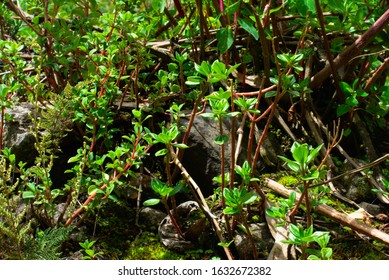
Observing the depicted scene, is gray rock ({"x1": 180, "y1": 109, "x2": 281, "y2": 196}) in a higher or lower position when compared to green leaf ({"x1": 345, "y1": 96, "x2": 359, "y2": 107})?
lower

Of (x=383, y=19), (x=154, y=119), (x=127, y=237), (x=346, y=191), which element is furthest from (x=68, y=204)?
(x=383, y=19)

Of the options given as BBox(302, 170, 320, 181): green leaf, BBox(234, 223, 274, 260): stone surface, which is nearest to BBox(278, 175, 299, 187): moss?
Answer: BBox(234, 223, 274, 260): stone surface

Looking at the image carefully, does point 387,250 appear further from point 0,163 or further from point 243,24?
point 0,163

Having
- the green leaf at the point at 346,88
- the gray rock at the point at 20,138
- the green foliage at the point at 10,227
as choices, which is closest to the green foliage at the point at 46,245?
the green foliage at the point at 10,227

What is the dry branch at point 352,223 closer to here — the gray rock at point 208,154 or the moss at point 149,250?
the gray rock at point 208,154

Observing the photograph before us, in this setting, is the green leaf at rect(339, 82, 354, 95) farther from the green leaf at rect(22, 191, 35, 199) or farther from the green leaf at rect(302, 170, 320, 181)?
the green leaf at rect(22, 191, 35, 199)

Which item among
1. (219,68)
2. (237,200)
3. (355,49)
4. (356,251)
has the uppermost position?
(219,68)

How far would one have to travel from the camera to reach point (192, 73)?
2002mm

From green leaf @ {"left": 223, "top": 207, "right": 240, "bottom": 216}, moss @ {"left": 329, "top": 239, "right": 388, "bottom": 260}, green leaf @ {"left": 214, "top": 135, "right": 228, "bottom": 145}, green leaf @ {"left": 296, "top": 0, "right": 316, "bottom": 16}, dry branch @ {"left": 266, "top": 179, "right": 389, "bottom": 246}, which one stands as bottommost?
moss @ {"left": 329, "top": 239, "right": 388, "bottom": 260}

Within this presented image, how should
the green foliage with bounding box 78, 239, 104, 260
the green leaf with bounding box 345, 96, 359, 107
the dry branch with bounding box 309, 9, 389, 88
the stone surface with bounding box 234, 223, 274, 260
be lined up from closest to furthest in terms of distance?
1. the green foliage with bounding box 78, 239, 104, 260
2. the stone surface with bounding box 234, 223, 274, 260
3. the dry branch with bounding box 309, 9, 389, 88
4. the green leaf with bounding box 345, 96, 359, 107

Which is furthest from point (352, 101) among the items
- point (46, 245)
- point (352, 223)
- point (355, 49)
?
point (46, 245)

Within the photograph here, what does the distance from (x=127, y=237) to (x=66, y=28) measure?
2.99ft

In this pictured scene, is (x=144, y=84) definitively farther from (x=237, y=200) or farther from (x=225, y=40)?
(x=237, y=200)

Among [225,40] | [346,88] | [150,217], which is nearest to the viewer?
[225,40]
